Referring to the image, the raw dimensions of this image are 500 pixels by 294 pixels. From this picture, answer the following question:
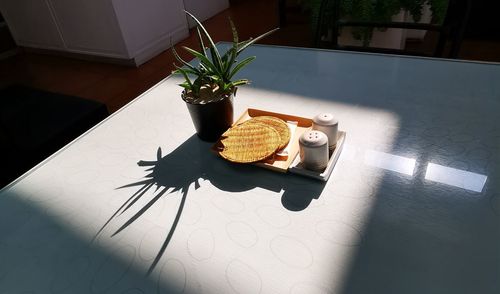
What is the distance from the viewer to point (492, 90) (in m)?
0.90

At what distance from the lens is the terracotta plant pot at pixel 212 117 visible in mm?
812

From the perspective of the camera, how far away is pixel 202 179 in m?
0.76

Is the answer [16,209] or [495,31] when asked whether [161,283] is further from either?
[495,31]

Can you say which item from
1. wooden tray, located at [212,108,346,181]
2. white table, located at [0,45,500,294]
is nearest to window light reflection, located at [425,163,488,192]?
white table, located at [0,45,500,294]

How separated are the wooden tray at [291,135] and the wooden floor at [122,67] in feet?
5.42

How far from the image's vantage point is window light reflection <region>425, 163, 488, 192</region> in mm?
653

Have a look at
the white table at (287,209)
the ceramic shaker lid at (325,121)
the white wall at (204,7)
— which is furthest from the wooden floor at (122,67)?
the ceramic shaker lid at (325,121)

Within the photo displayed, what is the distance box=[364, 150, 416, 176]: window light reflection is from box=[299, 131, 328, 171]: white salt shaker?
107mm

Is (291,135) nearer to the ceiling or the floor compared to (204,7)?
nearer to the ceiling

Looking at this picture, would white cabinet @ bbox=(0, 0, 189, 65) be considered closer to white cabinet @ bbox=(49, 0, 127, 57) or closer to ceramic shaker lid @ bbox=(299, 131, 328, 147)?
white cabinet @ bbox=(49, 0, 127, 57)

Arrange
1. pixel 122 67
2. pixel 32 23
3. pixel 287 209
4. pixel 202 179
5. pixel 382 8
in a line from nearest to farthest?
pixel 287 209 → pixel 202 179 → pixel 382 8 → pixel 122 67 → pixel 32 23

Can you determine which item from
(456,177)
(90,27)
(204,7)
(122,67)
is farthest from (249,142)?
(204,7)

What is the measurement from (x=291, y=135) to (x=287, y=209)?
9.3 inches

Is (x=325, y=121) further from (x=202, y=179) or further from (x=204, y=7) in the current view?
(x=204, y=7)
